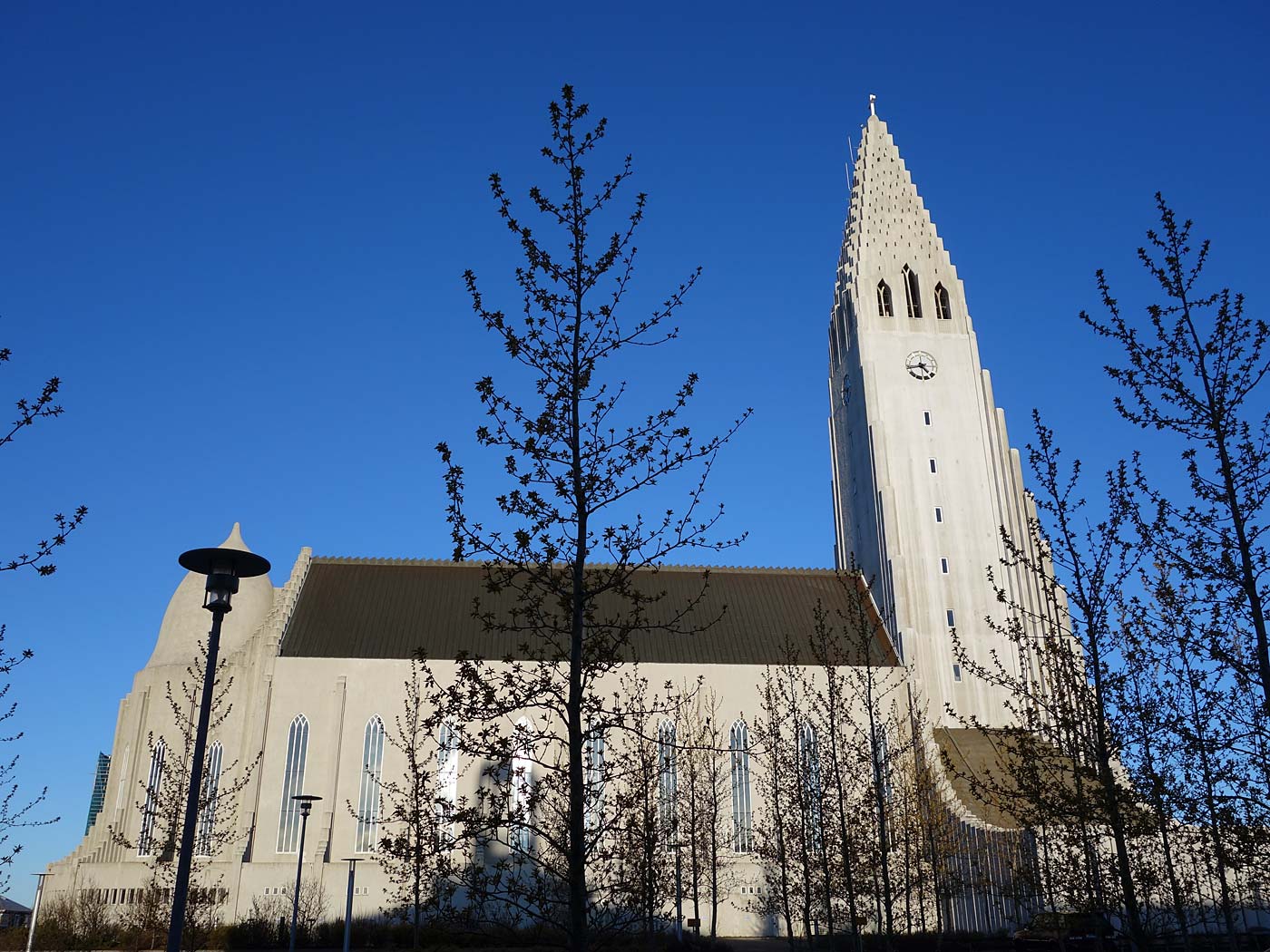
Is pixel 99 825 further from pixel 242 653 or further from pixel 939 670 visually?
pixel 939 670

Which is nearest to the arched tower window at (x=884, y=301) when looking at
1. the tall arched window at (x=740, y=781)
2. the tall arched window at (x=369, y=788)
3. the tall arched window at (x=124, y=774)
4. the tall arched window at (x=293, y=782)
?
the tall arched window at (x=740, y=781)

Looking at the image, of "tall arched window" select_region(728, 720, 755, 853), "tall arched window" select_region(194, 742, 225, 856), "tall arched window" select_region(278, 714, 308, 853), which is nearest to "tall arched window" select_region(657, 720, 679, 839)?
Result: "tall arched window" select_region(728, 720, 755, 853)

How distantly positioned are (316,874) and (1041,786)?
3633cm

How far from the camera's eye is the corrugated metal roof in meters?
51.5

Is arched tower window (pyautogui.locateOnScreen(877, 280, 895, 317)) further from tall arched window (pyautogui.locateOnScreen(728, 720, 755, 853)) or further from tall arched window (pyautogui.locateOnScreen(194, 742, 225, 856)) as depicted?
tall arched window (pyautogui.locateOnScreen(194, 742, 225, 856))

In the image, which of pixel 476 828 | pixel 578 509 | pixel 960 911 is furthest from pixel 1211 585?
pixel 960 911

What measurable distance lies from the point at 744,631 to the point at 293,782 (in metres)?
22.8

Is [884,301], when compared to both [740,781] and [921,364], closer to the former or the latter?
[921,364]

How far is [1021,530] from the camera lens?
195 feet

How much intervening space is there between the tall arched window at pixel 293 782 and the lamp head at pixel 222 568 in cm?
3224

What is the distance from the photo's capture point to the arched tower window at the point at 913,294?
65250 millimetres

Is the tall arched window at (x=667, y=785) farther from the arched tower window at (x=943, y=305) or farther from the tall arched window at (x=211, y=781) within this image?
the arched tower window at (x=943, y=305)

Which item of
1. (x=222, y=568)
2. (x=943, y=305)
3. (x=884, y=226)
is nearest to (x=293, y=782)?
(x=222, y=568)

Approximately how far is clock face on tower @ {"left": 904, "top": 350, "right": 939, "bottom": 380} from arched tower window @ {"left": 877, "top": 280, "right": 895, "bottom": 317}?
10.3 feet
